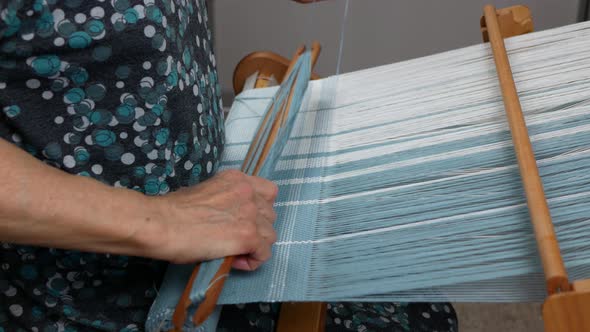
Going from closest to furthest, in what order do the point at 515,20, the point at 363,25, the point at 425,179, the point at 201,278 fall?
the point at 201,278, the point at 425,179, the point at 515,20, the point at 363,25

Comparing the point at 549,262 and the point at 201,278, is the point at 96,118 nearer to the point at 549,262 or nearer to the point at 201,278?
the point at 201,278

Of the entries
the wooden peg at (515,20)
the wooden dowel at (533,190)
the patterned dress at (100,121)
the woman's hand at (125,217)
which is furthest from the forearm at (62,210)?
the wooden peg at (515,20)

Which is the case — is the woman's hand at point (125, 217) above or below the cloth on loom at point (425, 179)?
below

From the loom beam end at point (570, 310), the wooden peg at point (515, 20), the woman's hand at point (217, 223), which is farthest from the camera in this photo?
the wooden peg at point (515, 20)

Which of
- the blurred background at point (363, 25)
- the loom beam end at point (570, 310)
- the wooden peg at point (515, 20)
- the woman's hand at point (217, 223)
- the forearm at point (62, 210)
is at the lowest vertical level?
the loom beam end at point (570, 310)

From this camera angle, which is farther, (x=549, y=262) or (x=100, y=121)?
(x=100, y=121)

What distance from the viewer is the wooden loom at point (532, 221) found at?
55 centimetres

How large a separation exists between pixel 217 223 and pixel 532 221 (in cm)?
31

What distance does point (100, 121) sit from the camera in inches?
29.0

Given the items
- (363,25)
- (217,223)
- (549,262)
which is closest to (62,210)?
(217,223)

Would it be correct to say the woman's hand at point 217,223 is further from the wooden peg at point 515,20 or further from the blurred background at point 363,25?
the blurred background at point 363,25

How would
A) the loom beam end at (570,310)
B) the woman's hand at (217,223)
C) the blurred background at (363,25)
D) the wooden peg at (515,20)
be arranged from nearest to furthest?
the loom beam end at (570,310) < the woman's hand at (217,223) < the wooden peg at (515,20) < the blurred background at (363,25)

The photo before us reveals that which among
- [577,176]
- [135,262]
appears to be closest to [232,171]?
[135,262]

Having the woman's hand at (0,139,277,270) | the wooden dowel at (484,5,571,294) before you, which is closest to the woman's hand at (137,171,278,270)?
the woman's hand at (0,139,277,270)
